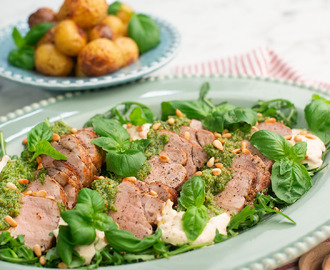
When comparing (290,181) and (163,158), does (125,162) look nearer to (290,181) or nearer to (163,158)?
(163,158)

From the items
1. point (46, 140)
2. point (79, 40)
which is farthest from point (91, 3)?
point (46, 140)

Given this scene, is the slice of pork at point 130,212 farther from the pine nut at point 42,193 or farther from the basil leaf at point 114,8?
the basil leaf at point 114,8

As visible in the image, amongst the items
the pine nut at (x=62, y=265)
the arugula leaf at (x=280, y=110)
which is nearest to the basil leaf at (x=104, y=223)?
the pine nut at (x=62, y=265)

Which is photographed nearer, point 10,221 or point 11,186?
point 10,221

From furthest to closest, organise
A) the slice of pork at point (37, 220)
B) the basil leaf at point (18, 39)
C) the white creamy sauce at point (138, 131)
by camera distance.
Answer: the basil leaf at point (18, 39)
the white creamy sauce at point (138, 131)
the slice of pork at point (37, 220)

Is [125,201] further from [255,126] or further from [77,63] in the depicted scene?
[77,63]

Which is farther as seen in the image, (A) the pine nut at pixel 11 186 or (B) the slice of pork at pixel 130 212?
(A) the pine nut at pixel 11 186

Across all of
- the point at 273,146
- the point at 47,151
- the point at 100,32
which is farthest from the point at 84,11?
the point at 273,146
